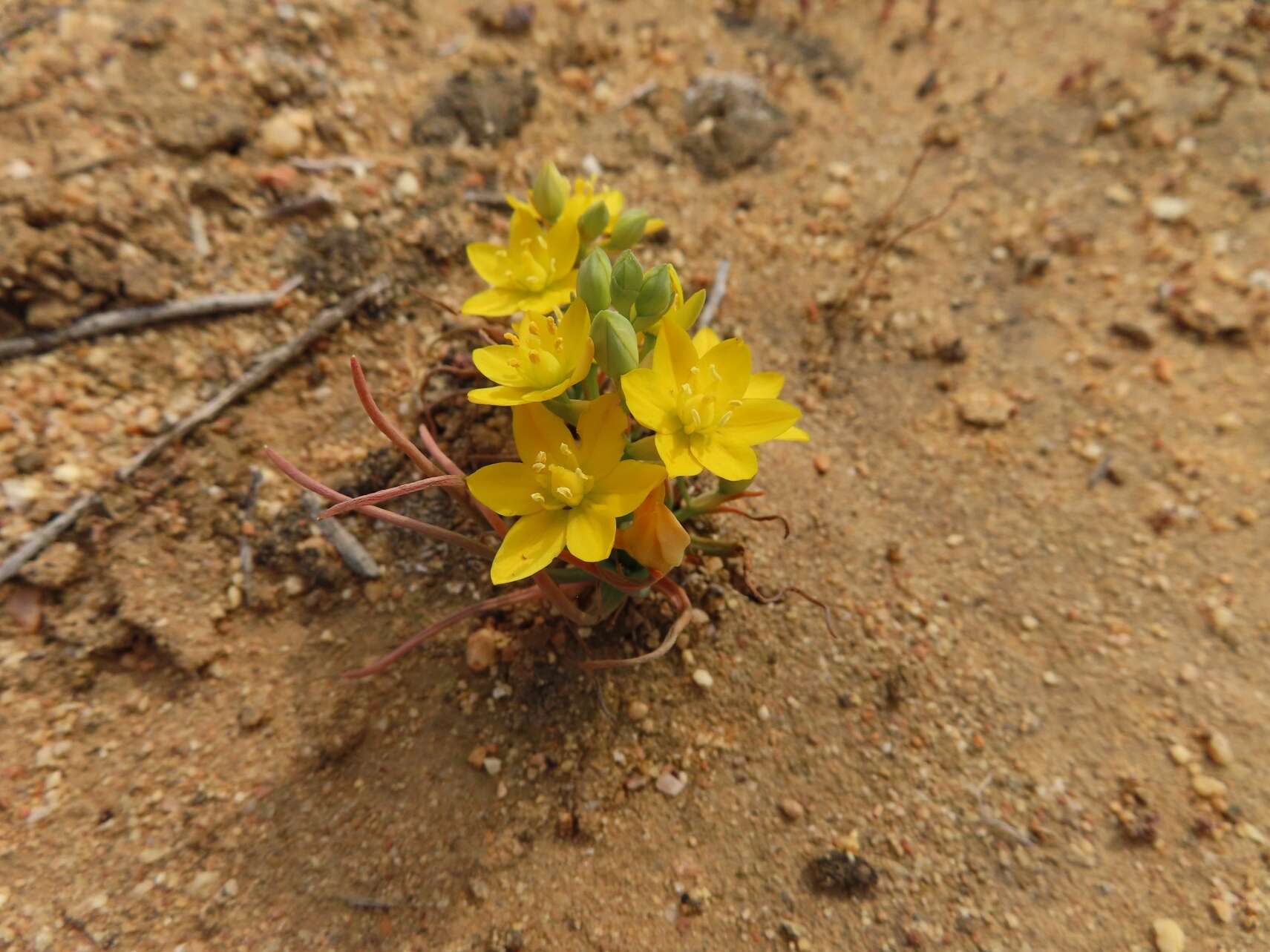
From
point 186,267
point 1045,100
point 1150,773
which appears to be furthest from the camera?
point 1045,100

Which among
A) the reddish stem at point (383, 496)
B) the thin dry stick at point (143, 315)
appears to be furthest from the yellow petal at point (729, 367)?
the thin dry stick at point (143, 315)

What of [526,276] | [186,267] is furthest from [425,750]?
[186,267]

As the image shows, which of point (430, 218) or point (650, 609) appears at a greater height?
point (430, 218)

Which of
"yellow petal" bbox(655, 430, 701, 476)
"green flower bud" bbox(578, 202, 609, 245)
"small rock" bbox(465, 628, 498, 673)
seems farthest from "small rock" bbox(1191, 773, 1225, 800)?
"green flower bud" bbox(578, 202, 609, 245)

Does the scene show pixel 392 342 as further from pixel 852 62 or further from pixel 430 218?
pixel 852 62

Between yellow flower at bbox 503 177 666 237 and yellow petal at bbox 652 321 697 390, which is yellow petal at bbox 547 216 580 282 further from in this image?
yellow petal at bbox 652 321 697 390

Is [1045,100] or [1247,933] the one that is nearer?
[1247,933]

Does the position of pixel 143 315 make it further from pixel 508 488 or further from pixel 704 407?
pixel 704 407
